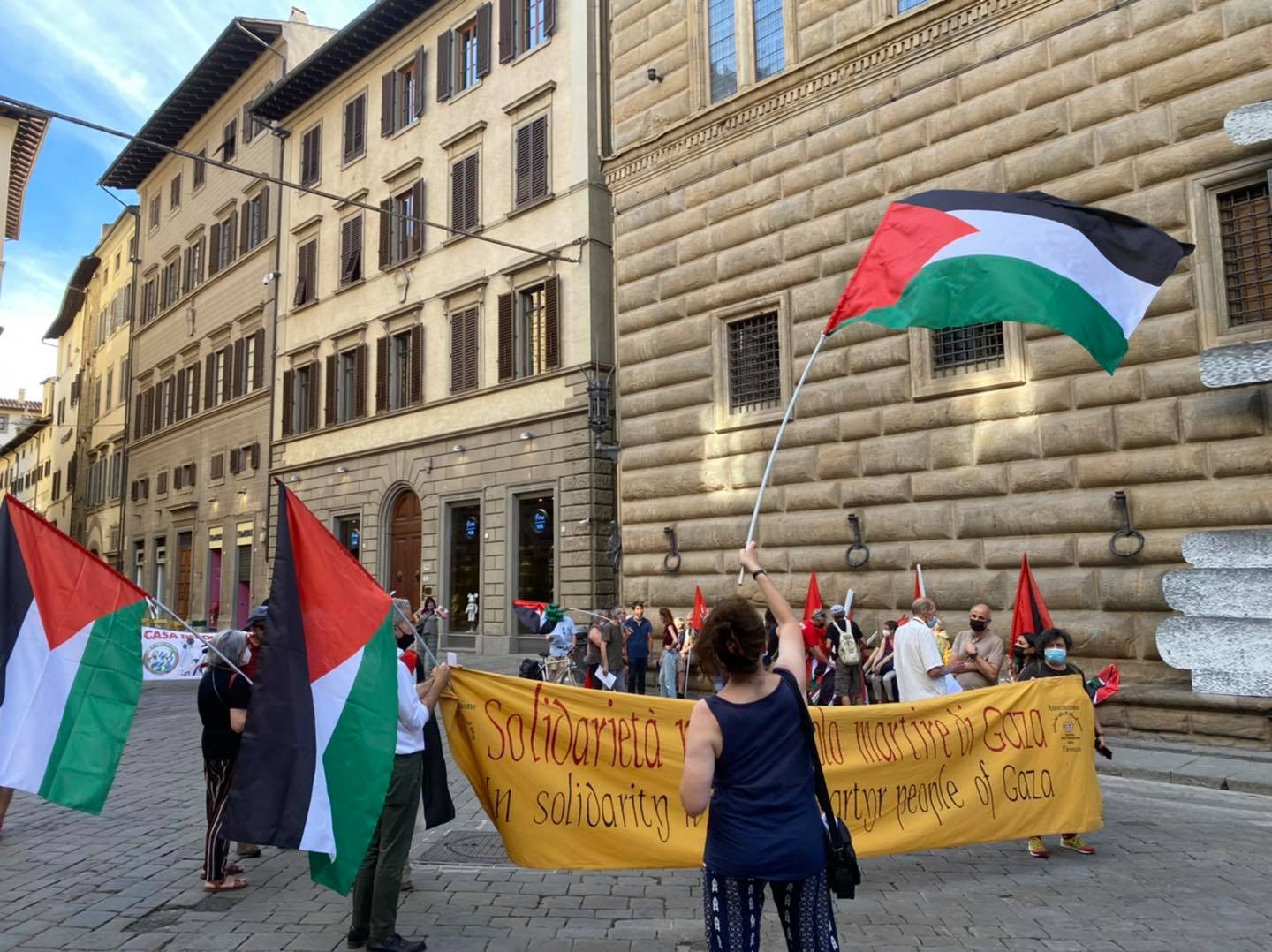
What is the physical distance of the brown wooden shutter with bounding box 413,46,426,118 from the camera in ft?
90.0

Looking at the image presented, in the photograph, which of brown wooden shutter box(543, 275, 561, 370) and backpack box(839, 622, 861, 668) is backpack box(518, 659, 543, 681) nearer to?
backpack box(839, 622, 861, 668)

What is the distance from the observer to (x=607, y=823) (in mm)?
5812

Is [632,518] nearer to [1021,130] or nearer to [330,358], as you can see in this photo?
[1021,130]

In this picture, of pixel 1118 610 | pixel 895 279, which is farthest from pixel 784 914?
pixel 1118 610

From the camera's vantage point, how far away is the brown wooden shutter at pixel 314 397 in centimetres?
3092

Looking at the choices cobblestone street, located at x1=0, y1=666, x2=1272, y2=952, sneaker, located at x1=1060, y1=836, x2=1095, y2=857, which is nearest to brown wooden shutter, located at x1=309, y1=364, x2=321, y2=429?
cobblestone street, located at x1=0, y1=666, x2=1272, y2=952

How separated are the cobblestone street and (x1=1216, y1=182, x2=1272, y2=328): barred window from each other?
580 centimetres

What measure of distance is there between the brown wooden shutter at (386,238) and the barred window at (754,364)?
14.3 m

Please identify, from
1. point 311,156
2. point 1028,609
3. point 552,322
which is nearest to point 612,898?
point 1028,609

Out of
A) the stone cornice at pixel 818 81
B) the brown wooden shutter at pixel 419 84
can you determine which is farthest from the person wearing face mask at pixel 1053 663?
the brown wooden shutter at pixel 419 84

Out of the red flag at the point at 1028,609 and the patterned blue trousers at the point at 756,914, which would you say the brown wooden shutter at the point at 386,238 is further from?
the patterned blue trousers at the point at 756,914

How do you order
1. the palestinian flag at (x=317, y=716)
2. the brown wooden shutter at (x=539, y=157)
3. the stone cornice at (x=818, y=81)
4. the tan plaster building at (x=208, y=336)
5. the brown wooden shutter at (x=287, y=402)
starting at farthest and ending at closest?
the tan plaster building at (x=208, y=336)
the brown wooden shutter at (x=287, y=402)
the brown wooden shutter at (x=539, y=157)
the stone cornice at (x=818, y=81)
the palestinian flag at (x=317, y=716)

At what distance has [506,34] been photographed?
24.7 m

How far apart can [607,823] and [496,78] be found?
2259cm
